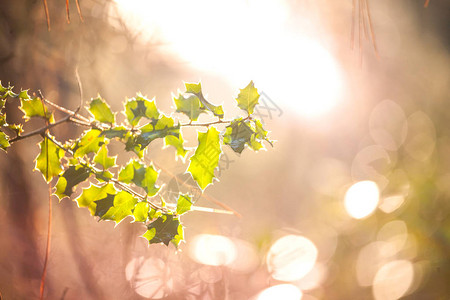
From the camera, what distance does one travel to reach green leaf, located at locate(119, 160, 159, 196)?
0.46 metres

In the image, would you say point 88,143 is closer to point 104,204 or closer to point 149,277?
point 104,204

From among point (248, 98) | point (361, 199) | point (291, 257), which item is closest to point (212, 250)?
point (291, 257)

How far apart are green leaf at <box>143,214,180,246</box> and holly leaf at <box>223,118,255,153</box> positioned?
15 centimetres

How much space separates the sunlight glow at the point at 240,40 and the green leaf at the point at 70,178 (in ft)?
→ 3.85

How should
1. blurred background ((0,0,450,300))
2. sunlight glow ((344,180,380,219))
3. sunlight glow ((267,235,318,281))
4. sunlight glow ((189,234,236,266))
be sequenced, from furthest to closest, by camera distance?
sunlight glow ((344,180,380,219)), sunlight glow ((267,235,318,281)), sunlight glow ((189,234,236,266)), blurred background ((0,0,450,300))

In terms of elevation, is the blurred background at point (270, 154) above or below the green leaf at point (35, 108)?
above

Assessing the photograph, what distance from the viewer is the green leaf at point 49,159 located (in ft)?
1.58

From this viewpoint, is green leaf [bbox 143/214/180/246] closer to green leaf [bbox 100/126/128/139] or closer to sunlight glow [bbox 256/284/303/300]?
green leaf [bbox 100/126/128/139]

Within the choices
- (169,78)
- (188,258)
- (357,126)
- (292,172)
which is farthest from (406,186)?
(169,78)

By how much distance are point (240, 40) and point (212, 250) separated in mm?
1272

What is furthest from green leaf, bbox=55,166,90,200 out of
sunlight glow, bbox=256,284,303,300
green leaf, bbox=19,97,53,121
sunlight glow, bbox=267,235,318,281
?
sunlight glow, bbox=267,235,318,281

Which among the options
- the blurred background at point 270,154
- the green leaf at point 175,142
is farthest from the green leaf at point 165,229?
the blurred background at point 270,154

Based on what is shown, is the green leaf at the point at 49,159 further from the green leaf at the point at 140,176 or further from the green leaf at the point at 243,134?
the green leaf at the point at 243,134

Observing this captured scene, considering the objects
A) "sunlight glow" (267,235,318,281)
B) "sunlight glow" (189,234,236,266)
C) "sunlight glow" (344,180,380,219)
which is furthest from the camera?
"sunlight glow" (344,180,380,219)
